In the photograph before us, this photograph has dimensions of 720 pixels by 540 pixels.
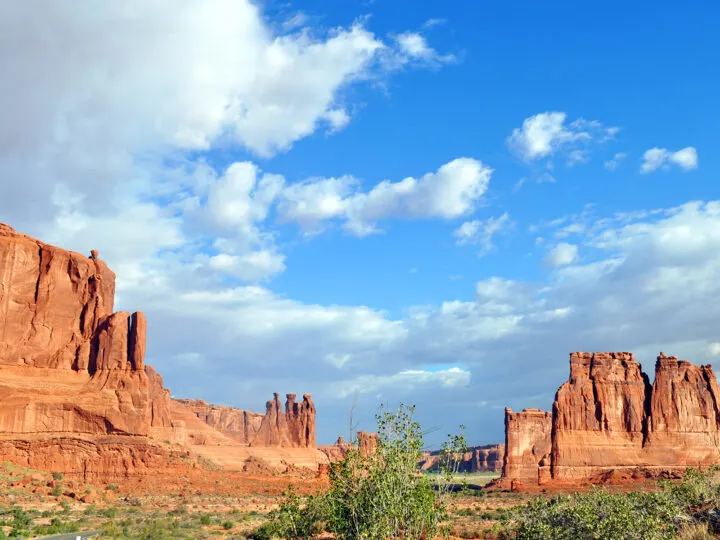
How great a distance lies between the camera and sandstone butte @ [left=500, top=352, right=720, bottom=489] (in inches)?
3669

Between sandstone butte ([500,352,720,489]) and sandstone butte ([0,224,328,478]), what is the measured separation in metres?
54.0

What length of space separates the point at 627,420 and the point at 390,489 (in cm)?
9372

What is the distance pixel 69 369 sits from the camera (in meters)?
67.1

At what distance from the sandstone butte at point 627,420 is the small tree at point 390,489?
82.3 m

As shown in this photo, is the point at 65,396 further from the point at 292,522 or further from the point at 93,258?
the point at 292,522

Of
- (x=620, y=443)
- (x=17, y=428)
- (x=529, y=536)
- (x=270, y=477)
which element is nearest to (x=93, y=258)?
(x=17, y=428)

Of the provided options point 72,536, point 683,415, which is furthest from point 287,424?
point 72,536

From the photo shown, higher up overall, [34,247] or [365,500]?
[34,247]

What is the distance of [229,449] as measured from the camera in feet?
427

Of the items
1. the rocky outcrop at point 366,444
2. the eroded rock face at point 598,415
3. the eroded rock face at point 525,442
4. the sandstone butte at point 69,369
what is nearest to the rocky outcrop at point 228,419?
the eroded rock face at point 525,442

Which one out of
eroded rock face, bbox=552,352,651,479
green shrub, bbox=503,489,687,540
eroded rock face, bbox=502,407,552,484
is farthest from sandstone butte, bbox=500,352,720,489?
green shrub, bbox=503,489,687,540

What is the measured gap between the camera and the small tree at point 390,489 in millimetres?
14023

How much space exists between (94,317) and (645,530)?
66320 millimetres

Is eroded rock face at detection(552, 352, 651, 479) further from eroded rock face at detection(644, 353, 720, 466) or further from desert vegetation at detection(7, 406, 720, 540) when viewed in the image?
desert vegetation at detection(7, 406, 720, 540)
